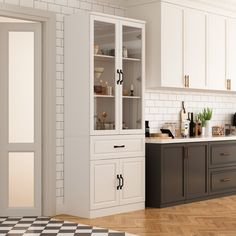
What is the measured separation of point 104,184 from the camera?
644cm

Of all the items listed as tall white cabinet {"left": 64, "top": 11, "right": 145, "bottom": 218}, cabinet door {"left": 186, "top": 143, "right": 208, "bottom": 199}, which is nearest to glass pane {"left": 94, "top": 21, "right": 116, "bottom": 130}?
tall white cabinet {"left": 64, "top": 11, "right": 145, "bottom": 218}

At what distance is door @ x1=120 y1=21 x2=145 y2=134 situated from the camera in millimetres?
6688

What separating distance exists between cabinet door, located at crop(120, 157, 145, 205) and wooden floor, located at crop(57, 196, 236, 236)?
0.20 metres

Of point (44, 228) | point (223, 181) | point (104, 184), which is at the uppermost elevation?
point (104, 184)

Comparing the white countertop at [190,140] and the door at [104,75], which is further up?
the door at [104,75]

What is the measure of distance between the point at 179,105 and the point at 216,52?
947 millimetres

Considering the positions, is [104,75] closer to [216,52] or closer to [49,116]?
[49,116]

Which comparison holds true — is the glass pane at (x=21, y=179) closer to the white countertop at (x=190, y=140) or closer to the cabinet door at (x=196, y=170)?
the white countertop at (x=190, y=140)

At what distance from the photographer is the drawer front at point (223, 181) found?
301 inches

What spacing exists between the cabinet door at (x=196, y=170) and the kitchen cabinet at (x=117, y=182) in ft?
2.40

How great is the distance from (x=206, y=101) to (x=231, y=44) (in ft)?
3.17

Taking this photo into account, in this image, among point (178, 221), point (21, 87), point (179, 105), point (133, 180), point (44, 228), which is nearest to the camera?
point (44, 228)

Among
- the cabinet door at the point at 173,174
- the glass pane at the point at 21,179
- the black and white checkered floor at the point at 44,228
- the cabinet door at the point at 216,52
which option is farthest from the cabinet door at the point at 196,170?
the glass pane at the point at 21,179

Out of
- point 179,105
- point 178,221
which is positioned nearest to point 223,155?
point 179,105
